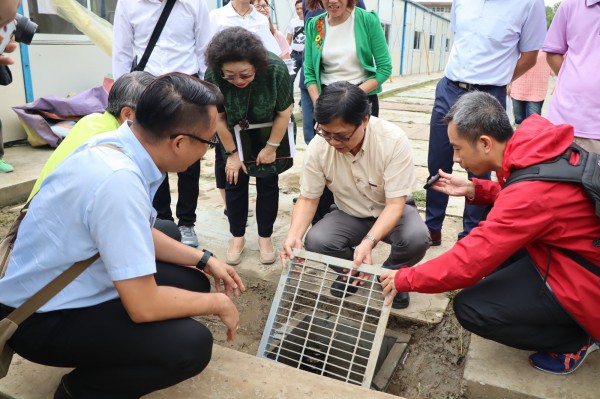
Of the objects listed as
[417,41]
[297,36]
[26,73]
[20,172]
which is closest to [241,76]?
[20,172]

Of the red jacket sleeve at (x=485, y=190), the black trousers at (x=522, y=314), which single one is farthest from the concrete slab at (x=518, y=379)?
the red jacket sleeve at (x=485, y=190)

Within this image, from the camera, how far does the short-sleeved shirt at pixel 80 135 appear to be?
2299 millimetres

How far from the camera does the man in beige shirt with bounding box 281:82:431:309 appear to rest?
2.69 metres

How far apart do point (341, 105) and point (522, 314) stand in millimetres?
1223

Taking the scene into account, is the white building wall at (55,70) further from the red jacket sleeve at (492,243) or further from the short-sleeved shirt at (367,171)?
the red jacket sleeve at (492,243)

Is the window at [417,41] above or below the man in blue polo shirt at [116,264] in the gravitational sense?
below

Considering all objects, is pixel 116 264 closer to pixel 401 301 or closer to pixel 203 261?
pixel 203 261

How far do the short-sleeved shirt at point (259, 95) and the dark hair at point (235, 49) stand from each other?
14cm

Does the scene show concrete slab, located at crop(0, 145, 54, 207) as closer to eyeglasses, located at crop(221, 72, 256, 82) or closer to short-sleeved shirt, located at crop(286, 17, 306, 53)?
eyeglasses, located at crop(221, 72, 256, 82)

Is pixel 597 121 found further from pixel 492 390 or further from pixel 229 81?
pixel 229 81

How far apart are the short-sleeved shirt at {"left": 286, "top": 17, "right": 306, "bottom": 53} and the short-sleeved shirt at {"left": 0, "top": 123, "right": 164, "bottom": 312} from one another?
20.7 ft

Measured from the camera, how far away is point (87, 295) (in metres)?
1.80

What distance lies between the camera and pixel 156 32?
11.9 ft

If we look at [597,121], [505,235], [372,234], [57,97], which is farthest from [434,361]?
[57,97]
